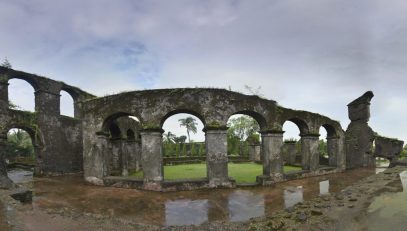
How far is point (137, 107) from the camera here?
1263cm

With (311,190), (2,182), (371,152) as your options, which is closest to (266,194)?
(311,190)

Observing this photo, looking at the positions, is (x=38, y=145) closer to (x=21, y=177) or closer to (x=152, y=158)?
(x=21, y=177)

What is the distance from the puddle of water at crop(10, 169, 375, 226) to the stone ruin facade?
90 centimetres

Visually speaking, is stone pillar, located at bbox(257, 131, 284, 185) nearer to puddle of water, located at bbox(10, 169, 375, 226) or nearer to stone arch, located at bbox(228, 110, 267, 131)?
stone arch, located at bbox(228, 110, 267, 131)

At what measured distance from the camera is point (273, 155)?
44.6ft

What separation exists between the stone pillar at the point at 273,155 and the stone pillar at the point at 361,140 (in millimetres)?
8439

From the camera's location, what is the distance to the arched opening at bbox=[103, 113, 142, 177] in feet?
57.0

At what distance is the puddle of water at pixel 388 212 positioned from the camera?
5441 millimetres

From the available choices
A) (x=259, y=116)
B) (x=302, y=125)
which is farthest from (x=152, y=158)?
(x=302, y=125)

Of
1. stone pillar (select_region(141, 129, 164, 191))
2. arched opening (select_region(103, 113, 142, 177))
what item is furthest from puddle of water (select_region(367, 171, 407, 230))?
arched opening (select_region(103, 113, 142, 177))

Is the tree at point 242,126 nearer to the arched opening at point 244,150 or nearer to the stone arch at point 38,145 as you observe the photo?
the arched opening at point 244,150

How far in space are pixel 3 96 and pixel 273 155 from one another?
45.1 ft

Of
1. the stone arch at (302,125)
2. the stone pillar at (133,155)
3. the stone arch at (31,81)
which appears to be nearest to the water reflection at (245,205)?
the stone arch at (302,125)

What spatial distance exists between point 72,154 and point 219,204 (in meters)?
12.7
